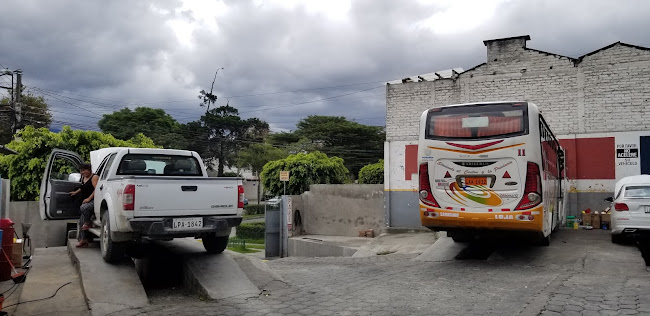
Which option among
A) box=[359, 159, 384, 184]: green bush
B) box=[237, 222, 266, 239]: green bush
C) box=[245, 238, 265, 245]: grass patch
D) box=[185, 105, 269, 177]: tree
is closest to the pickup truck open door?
box=[245, 238, 265, 245]: grass patch

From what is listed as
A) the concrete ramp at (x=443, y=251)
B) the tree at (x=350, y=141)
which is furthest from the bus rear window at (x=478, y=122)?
the tree at (x=350, y=141)

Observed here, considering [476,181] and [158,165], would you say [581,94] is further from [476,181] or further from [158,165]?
[158,165]

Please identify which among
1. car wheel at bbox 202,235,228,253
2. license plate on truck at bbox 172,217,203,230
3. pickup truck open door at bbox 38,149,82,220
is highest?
pickup truck open door at bbox 38,149,82,220

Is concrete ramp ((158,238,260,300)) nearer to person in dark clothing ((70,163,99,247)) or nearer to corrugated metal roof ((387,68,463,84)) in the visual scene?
person in dark clothing ((70,163,99,247))

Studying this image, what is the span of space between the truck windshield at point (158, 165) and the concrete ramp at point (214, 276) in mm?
1442

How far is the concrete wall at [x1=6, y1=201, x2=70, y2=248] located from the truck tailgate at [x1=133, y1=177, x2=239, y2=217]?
1105 cm

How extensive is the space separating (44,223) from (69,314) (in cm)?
1195

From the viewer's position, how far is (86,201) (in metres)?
9.00

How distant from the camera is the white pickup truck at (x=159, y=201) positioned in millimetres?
7062

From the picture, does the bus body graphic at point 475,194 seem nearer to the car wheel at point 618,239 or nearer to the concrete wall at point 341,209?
the car wheel at point 618,239

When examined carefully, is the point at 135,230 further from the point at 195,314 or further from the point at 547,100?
the point at 547,100

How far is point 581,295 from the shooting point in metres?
6.85

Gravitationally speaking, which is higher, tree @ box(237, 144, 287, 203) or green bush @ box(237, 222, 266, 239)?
tree @ box(237, 144, 287, 203)

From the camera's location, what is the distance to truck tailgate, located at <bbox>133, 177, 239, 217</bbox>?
7.05 meters
